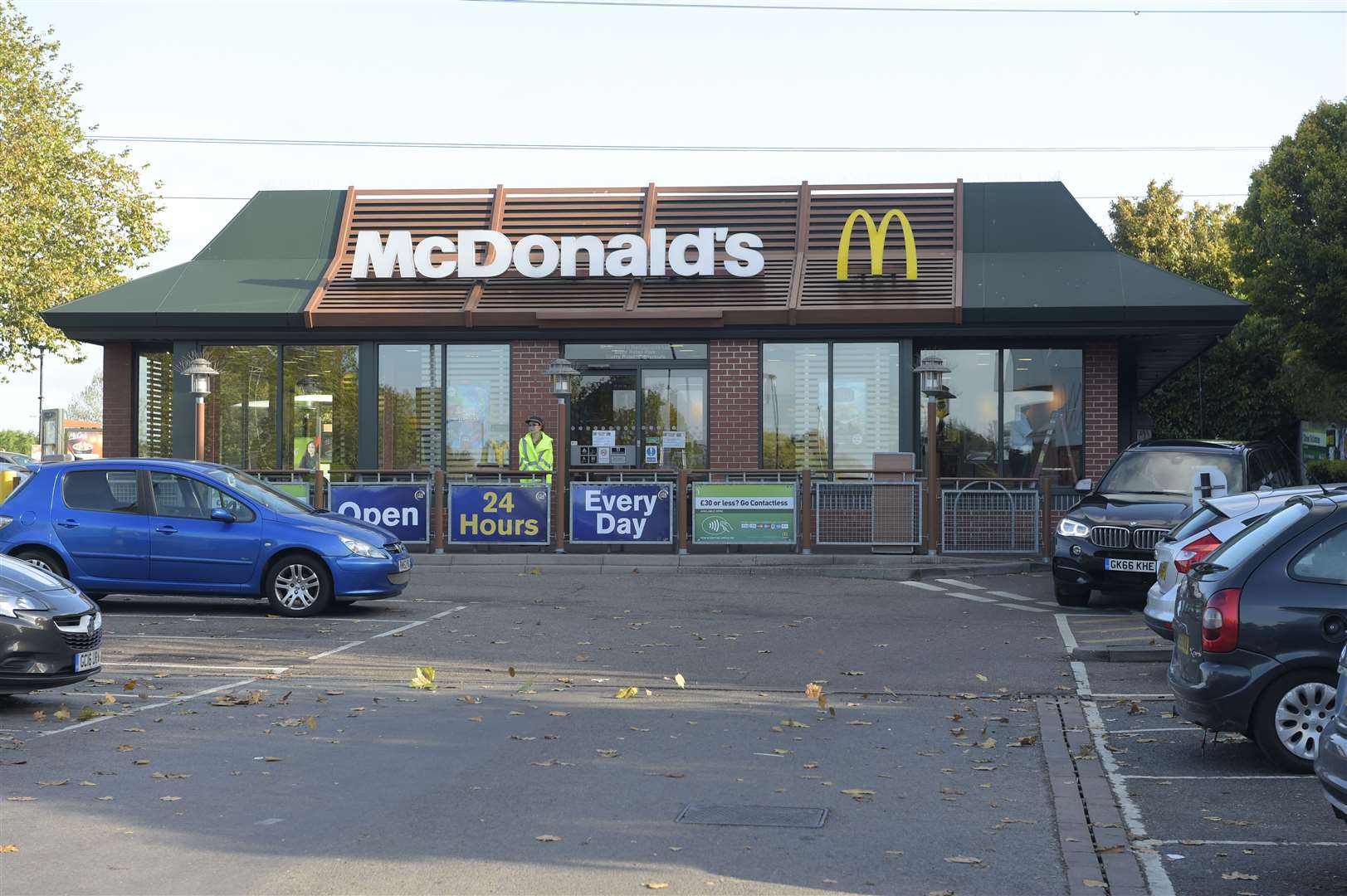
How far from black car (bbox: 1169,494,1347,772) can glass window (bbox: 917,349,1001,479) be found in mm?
16979

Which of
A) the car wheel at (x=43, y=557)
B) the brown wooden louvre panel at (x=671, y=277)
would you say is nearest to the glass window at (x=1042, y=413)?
the brown wooden louvre panel at (x=671, y=277)

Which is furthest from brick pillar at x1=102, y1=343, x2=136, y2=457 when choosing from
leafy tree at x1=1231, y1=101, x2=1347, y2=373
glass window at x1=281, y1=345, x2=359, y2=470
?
leafy tree at x1=1231, y1=101, x2=1347, y2=373

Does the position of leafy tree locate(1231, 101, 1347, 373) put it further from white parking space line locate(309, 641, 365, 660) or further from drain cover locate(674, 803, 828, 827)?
drain cover locate(674, 803, 828, 827)

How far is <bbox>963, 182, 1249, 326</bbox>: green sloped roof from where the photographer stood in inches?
925

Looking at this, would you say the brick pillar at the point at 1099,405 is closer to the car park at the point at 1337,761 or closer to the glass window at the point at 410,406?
the glass window at the point at 410,406

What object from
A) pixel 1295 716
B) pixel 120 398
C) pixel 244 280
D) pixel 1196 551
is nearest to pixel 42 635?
pixel 1295 716

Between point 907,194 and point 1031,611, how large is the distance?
11687 mm

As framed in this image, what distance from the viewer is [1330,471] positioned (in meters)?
34.4

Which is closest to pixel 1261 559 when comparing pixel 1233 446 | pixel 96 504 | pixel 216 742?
pixel 216 742

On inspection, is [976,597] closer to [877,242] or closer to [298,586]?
[298,586]

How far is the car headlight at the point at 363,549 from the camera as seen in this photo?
1571cm

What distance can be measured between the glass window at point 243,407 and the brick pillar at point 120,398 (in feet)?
5.38

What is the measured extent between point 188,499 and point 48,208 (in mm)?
28308

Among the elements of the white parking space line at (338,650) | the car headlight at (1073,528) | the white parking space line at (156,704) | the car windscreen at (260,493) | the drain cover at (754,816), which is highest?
the car windscreen at (260,493)
